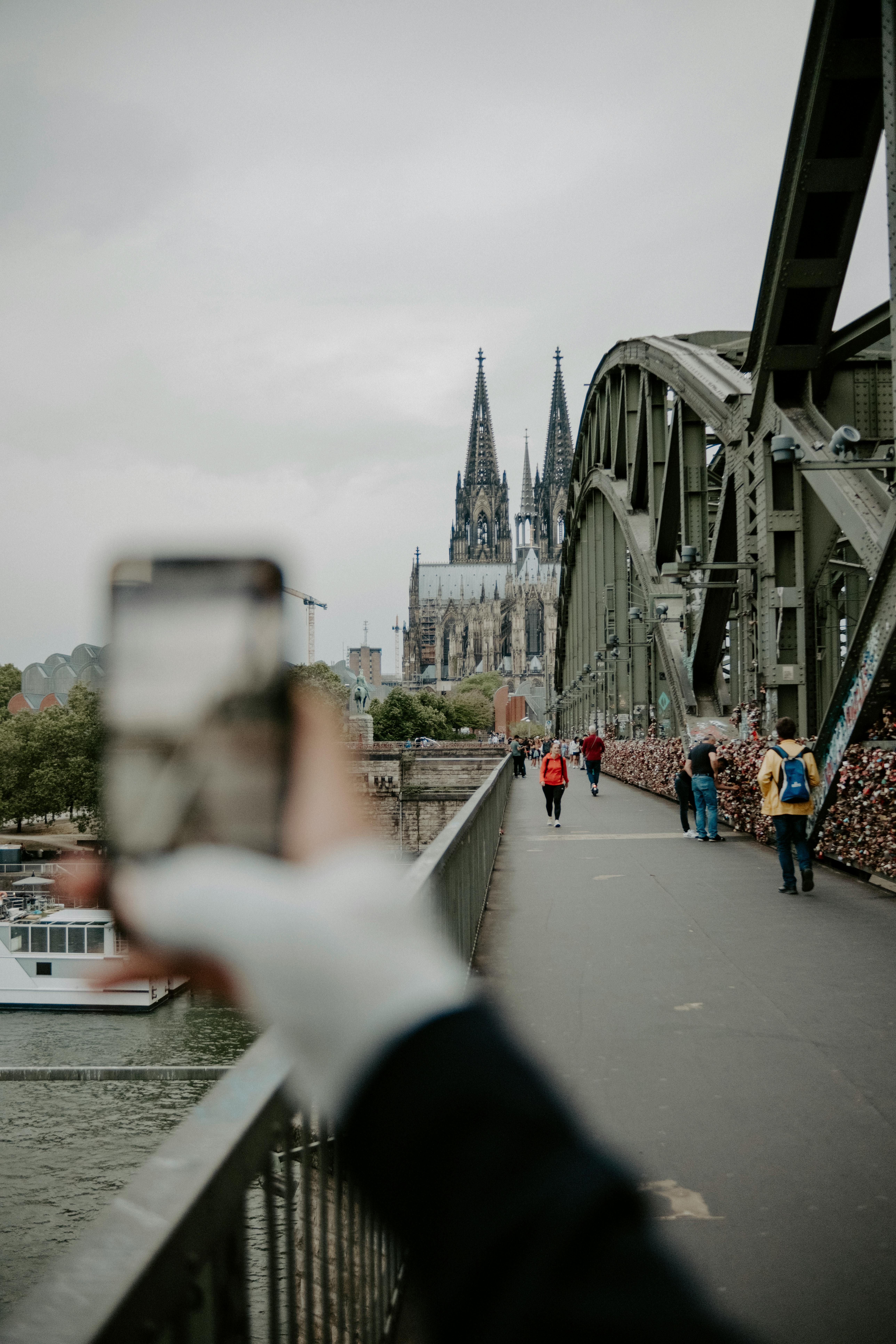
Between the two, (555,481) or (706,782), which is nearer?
(706,782)

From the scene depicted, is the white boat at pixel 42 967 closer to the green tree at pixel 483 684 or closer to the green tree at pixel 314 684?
the green tree at pixel 314 684

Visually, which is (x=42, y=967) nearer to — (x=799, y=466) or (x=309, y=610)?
(x=799, y=466)

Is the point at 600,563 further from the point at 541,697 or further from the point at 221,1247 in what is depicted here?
the point at 541,697

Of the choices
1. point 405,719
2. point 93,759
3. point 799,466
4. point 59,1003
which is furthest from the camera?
point 405,719

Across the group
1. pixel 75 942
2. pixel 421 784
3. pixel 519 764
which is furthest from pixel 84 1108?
pixel 421 784

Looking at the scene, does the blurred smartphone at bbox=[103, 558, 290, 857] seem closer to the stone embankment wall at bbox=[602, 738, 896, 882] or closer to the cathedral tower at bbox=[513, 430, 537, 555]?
the stone embankment wall at bbox=[602, 738, 896, 882]

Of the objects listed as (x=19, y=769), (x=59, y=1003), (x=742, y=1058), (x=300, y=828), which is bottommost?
(x=59, y=1003)

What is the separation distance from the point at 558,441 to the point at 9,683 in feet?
272

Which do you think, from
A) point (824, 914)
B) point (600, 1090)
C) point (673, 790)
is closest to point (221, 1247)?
point (600, 1090)

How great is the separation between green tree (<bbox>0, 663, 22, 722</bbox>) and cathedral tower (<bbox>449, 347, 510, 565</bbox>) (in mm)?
64438

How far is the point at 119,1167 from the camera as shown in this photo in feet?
98.7

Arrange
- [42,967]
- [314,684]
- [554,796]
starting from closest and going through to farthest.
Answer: [314,684] < [554,796] < [42,967]

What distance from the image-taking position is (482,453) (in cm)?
15388

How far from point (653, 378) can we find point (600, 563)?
12.9 meters
